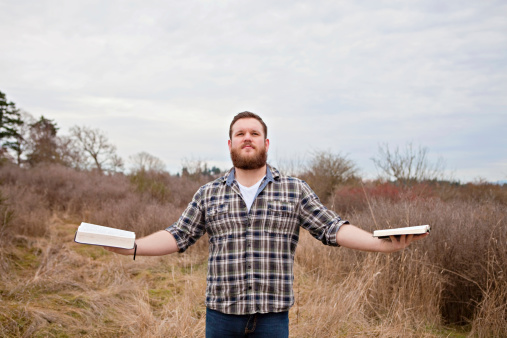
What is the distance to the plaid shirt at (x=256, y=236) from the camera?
87.7 inches

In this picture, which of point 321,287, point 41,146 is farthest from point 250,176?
point 41,146

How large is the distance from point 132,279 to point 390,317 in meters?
4.01

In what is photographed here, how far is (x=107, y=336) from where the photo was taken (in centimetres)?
415

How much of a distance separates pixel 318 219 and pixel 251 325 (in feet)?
2.35

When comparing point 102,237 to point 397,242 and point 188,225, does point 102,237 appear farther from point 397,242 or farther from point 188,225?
point 397,242

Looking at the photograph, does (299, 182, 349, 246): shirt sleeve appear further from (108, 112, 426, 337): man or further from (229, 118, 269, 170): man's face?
(229, 118, 269, 170): man's face

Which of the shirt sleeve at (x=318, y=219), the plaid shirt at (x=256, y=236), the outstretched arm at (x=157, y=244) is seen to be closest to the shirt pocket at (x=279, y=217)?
the plaid shirt at (x=256, y=236)

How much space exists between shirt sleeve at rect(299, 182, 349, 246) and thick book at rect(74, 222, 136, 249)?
1025mm

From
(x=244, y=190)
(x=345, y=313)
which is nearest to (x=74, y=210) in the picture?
(x=345, y=313)

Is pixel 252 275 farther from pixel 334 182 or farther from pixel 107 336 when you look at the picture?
pixel 334 182

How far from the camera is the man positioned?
2.20m

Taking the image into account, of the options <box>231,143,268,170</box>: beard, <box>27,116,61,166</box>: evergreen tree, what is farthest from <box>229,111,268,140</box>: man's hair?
<box>27,116,61,166</box>: evergreen tree

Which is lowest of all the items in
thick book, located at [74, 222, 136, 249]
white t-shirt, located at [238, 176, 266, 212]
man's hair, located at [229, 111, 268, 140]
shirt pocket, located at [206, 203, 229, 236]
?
thick book, located at [74, 222, 136, 249]

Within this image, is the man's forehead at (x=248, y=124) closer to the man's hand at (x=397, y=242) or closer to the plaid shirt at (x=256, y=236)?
the plaid shirt at (x=256, y=236)
